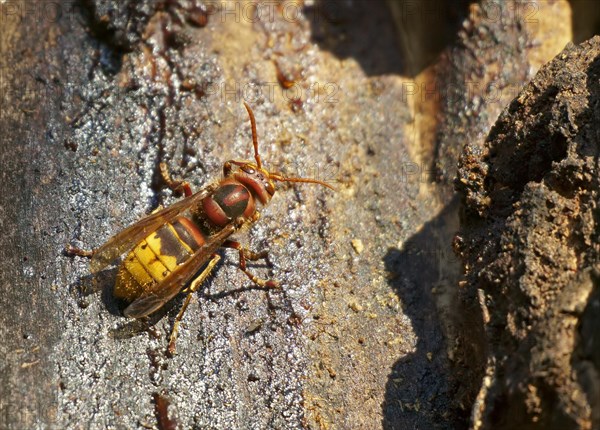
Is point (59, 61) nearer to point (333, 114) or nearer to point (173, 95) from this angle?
point (173, 95)

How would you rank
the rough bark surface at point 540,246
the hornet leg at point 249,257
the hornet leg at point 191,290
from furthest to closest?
the hornet leg at point 249,257 < the hornet leg at point 191,290 < the rough bark surface at point 540,246

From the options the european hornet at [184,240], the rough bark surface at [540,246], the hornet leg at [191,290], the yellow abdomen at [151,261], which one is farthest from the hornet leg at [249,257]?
the rough bark surface at [540,246]

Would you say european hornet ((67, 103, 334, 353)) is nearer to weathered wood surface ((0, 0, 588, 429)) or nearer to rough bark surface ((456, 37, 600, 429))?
weathered wood surface ((0, 0, 588, 429))

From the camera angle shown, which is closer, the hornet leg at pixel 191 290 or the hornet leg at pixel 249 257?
the hornet leg at pixel 191 290

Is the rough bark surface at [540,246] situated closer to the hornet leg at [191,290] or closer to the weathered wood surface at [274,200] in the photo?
the weathered wood surface at [274,200]

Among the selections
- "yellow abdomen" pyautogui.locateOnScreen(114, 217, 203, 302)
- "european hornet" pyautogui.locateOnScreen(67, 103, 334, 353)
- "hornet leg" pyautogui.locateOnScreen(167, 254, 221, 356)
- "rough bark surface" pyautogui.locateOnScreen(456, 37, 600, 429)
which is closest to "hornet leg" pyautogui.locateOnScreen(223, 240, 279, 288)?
"european hornet" pyautogui.locateOnScreen(67, 103, 334, 353)

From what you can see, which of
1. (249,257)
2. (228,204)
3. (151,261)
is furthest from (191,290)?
(228,204)
